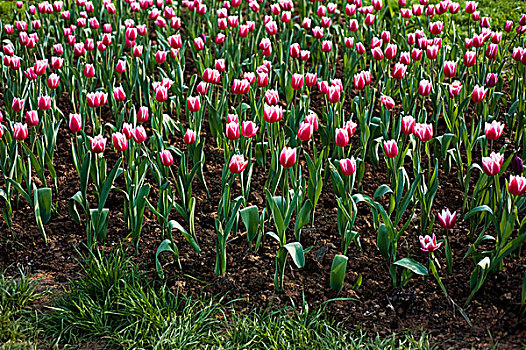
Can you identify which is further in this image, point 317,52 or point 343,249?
point 317,52

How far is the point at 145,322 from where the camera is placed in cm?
298

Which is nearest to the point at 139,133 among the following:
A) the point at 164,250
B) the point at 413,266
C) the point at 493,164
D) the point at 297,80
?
the point at 164,250

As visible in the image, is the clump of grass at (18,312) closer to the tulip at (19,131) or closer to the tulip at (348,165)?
the tulip at (19,131)

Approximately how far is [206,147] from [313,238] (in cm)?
116

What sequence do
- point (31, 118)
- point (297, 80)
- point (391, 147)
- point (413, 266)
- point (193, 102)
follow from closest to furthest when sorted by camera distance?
→ 1. point (413, 266)
2. point (391, 147)
3. point (31, 118)
4. point (193, 102)
5. point (297, 80)

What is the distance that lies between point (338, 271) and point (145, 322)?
85 cm

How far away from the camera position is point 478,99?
3742mm

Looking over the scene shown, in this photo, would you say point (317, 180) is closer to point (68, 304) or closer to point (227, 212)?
point (227, 212)

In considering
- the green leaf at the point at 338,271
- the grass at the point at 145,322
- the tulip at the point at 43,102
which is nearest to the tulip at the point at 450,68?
the green leaf at the point at 338,271

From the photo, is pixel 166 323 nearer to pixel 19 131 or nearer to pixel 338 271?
pixel 338 271

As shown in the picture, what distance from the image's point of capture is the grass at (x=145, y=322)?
289 cm

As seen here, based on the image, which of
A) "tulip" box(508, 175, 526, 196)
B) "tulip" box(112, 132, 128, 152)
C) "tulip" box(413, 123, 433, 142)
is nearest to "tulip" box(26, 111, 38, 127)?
"tulip" box(112, 132, 128, 152)

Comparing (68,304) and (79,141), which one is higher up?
(79,141)

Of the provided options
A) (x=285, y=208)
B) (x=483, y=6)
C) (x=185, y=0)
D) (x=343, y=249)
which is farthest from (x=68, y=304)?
(x=483, y=6)
